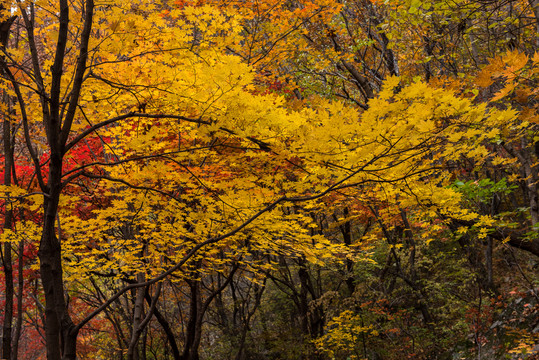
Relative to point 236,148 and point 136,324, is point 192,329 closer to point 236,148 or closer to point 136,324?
point 136,324

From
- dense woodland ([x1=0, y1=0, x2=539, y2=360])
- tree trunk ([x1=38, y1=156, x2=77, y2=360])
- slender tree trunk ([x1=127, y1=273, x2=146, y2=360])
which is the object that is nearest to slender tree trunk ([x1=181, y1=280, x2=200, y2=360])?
dense woodland ([x1=0, y1=0, x2=539, y2=360])

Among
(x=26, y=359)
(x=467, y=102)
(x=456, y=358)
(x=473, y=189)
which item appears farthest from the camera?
(x=26, y=359)

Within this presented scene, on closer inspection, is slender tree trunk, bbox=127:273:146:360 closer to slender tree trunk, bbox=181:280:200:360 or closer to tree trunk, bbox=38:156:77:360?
slender tree trunk, bbox=181:280:200:360

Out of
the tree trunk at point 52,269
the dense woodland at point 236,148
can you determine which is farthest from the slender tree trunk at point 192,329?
the tree trunk at point 52,269

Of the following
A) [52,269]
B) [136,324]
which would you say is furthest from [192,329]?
[52,269]

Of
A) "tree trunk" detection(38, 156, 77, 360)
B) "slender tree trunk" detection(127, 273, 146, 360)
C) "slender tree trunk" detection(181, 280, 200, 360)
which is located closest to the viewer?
"tree trunk" detection(38, 156, 77, 360)

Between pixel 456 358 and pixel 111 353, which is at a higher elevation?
pixel 111 353

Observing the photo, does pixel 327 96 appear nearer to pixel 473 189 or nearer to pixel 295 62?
pixel 295 62

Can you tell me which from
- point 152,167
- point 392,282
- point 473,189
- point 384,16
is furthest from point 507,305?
point 152,167

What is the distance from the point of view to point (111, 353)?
12.6 m

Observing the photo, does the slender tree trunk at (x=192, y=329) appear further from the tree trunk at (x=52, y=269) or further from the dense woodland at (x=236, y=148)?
the tree trunk at (x=52, y=269)

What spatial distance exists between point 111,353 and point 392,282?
31.8ft

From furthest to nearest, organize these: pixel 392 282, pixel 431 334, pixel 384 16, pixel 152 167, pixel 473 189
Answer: pixel 392 282
pixel 431 334
pixel 384 16
pixel 473 189
pixel 152 167

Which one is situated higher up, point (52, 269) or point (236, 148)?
point (236, 148)
